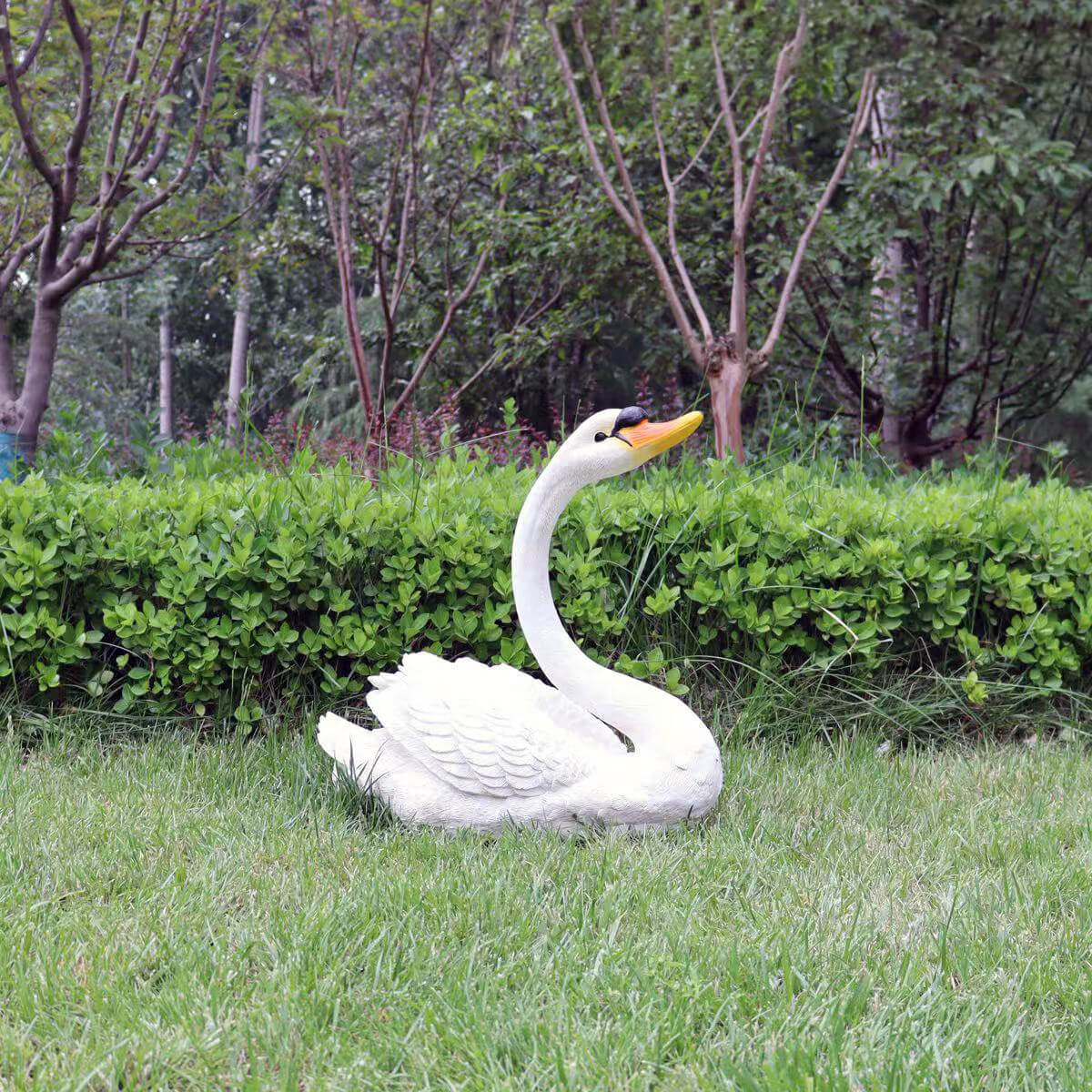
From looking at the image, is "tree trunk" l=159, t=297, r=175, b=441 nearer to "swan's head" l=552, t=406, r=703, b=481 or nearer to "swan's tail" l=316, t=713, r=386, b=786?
"swan's tail" l=316, t=713, r=386, b=786

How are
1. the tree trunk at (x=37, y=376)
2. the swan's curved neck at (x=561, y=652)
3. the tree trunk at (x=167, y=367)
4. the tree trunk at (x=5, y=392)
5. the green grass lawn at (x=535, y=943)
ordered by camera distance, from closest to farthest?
the green grass lawn at (x=535, y=943) < the swan's curved neck at (x=561, y=652) < the tree trunk at (x=37, y=376) < the tree trunk at (x=5, y=392) < the tree trunk at (x=167, y=367)

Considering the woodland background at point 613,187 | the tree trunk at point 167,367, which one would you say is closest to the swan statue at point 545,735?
the woodland background at point 613,187

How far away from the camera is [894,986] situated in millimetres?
1990

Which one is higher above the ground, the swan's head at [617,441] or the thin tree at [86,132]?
the thin tree at [86,132]

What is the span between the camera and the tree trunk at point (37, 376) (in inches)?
194

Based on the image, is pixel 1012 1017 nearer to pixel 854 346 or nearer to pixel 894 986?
pixel 894 986

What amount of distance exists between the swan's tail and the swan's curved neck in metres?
0.53

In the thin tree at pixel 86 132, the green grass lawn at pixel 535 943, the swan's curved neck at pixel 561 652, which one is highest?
the thin tree at pixel 86 132

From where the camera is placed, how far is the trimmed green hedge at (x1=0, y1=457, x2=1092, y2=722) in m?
3.69

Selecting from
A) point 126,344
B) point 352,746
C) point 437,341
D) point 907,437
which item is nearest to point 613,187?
point 437,341

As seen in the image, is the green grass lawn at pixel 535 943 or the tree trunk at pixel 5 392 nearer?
the green grass lawn at pixel 535 943

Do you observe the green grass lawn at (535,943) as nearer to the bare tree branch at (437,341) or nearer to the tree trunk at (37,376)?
the tree trunk at (37,376)

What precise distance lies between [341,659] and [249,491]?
740mm

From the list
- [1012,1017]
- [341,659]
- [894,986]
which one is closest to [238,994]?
[894,986]
